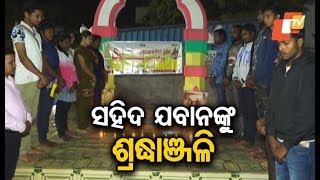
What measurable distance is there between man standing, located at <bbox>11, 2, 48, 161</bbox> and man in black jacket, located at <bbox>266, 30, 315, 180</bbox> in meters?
1.85

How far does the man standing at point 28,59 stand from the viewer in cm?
333

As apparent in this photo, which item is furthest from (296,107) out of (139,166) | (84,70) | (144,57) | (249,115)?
(84,70)

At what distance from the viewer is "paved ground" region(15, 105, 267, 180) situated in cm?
324

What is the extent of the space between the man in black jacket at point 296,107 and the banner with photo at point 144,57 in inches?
60.4

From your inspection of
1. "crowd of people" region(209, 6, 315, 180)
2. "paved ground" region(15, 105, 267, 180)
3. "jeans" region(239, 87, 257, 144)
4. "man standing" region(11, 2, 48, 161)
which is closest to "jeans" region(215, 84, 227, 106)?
"crowd of people" region(209, 6, 315, 180)

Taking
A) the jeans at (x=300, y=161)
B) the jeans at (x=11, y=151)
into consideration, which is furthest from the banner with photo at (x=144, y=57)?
the jeans at (x=300, y=161)

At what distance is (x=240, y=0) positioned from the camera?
12.5ft

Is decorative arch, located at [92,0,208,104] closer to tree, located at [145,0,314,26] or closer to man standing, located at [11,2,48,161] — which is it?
tree, located at [145,0,314,26]

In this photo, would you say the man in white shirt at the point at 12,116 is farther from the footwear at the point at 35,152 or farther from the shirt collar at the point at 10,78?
the footwear at the point at 35,152

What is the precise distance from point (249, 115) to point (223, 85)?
1.40ft

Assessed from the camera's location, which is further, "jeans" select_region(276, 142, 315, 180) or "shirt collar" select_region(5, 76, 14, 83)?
"shirt collar" select_region(5, 76, 14, 83)

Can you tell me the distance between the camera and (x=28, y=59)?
3365mm
